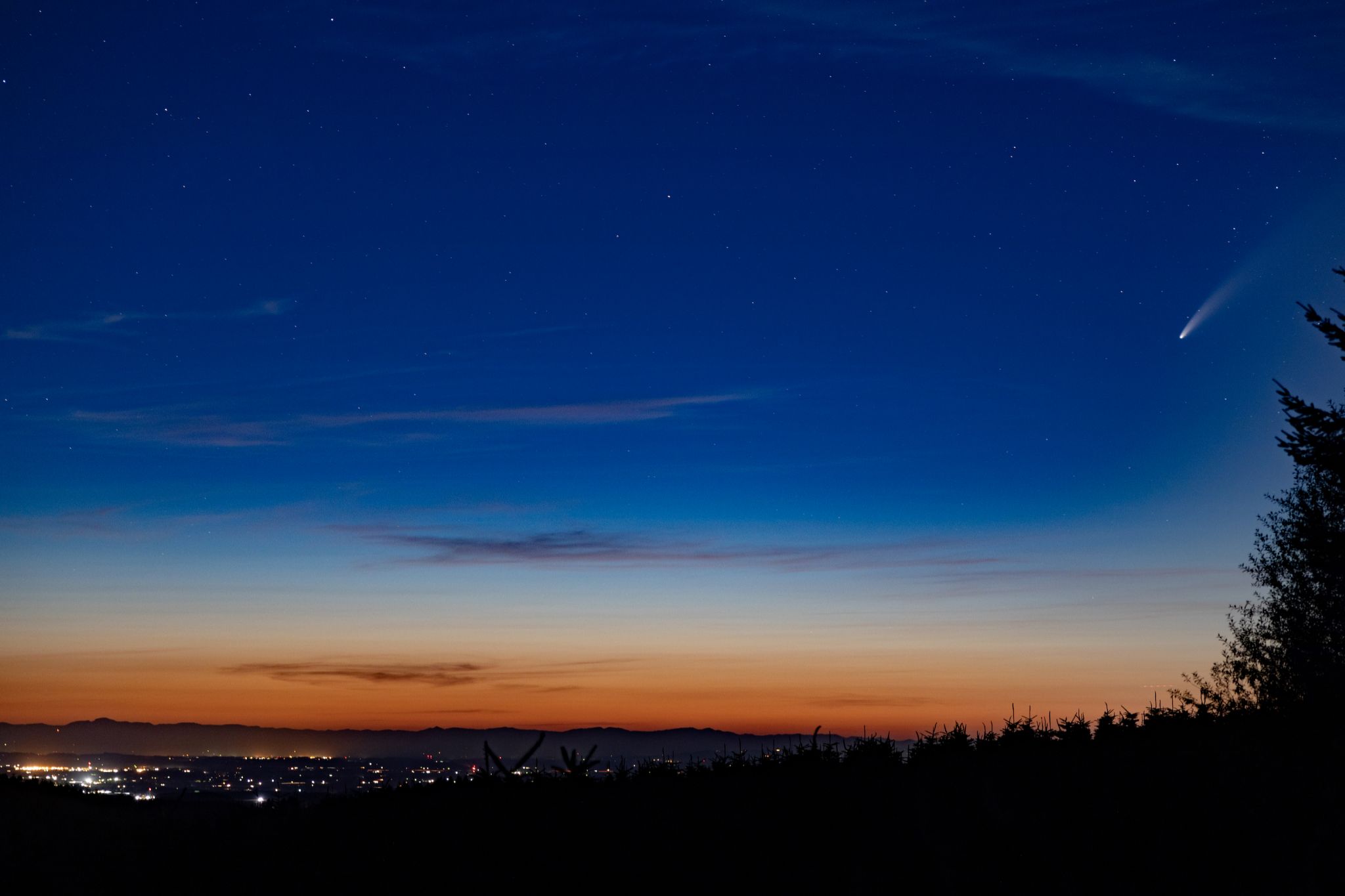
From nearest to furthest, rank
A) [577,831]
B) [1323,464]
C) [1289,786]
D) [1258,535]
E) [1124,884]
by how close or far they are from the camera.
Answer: [1124,884]
[1289,786]
[577,831]
[1323,464]
[1258,535]

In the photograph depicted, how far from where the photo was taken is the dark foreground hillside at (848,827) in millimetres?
12094

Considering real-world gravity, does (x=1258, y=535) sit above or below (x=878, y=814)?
above

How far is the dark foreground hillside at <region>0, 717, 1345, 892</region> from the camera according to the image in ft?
39.7

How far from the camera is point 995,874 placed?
1191 centimetres

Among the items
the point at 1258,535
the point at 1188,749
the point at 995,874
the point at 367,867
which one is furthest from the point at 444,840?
the point at 1258,535

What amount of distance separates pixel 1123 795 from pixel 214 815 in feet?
49.0

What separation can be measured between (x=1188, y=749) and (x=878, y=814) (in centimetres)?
530

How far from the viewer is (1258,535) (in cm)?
4797

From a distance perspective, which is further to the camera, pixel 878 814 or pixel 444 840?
pixel 444 840

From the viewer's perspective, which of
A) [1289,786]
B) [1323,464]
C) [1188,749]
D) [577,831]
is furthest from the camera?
[1323,464]

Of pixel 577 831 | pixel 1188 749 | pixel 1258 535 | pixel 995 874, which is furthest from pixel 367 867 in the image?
pixel 1258 535

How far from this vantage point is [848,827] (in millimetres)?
13523

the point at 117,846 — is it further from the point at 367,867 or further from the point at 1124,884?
the point at 1124,884

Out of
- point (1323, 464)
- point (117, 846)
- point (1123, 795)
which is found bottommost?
point (117, 846)
